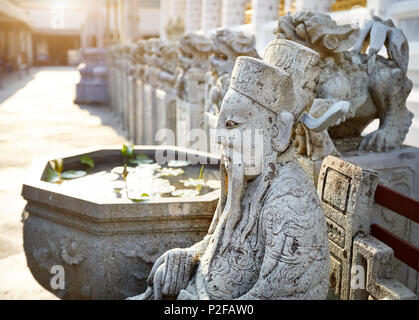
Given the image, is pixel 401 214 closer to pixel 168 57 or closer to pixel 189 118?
pixel 189 118

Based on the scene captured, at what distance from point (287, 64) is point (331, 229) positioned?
87 cm

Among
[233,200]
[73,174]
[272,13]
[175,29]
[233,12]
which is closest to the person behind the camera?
[233,200]

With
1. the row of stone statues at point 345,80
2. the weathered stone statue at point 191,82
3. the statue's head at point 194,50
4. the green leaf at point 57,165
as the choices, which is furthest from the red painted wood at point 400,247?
the statue's head at point 194,50

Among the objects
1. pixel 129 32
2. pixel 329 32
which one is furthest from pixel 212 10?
pixel 329 32

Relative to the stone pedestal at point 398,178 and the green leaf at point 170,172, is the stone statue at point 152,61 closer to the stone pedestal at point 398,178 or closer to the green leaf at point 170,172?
the green leaf at point 170,172

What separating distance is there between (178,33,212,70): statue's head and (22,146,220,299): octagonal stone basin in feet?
7.97

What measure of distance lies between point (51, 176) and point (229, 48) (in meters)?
1.79

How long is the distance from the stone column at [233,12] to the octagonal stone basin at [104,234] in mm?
8480

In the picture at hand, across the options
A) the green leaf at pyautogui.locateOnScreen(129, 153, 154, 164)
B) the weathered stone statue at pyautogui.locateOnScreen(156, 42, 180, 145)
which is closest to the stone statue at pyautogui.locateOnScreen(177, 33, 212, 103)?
the weathered stone statue at pyautogui.locateOnScreen(156, 42, 180, 145)

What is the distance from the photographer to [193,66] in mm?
5016

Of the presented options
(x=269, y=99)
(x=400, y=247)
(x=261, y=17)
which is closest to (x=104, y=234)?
Result: (x=269, y=99)

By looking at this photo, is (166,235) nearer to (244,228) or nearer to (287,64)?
(244,228)

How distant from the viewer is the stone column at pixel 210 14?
11.8m

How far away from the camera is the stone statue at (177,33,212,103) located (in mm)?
4793
